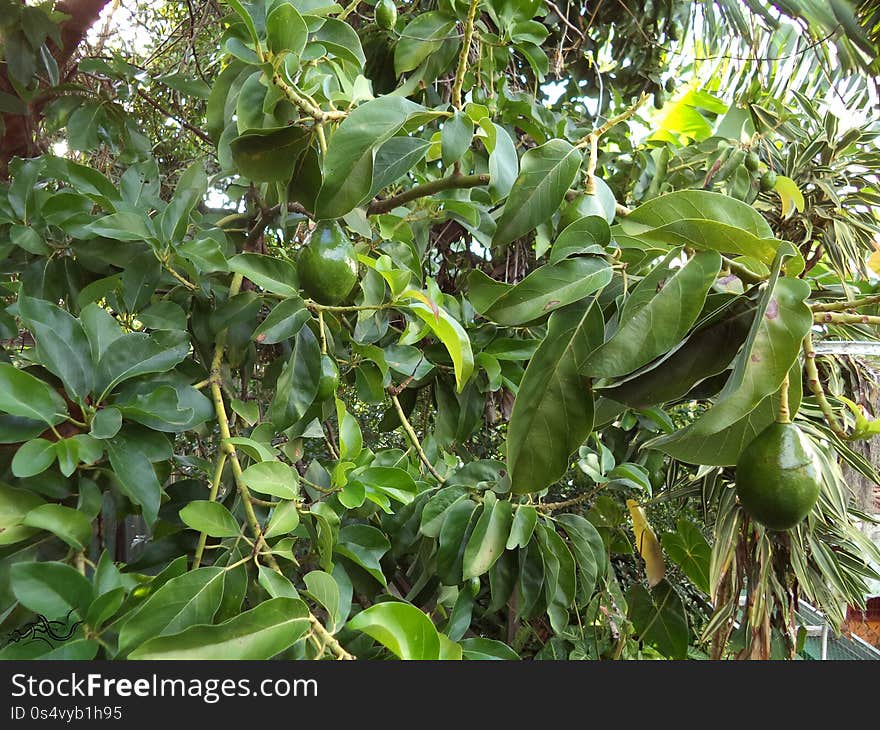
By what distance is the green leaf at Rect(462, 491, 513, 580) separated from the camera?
2.65 ft

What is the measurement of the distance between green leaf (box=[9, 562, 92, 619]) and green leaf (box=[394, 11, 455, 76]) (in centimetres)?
66

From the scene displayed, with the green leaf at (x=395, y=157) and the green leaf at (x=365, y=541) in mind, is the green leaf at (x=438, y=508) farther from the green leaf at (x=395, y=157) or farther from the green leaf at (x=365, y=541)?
the green leaf at (x=395, y=157)

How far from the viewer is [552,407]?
46cm

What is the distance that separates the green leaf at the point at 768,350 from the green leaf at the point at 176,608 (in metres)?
0.39

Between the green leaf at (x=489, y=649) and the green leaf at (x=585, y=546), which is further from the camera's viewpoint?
the green leaf at (x=585, y=546)

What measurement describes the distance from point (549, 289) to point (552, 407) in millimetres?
85

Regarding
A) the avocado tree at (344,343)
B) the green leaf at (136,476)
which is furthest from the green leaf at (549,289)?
the green leaf at (136,476)

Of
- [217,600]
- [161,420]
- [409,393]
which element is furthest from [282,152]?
[409,393]

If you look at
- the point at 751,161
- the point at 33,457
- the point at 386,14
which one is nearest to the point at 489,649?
the point at 33,457

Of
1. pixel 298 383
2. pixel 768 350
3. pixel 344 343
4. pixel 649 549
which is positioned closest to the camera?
pixel 768 350

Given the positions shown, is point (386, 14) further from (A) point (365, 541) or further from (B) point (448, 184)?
(A) point (365, 541)

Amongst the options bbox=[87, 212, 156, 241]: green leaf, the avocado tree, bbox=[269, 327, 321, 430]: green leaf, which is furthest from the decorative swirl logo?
bbox=[87, 212, 156, 241]: green leaf

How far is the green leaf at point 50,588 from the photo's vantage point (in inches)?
18.3

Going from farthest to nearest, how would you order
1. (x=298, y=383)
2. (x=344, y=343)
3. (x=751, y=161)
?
(x=751, y=161) < (x=344, y=343) < (x=298, y=383)
